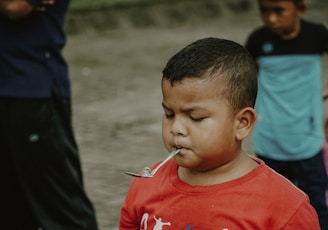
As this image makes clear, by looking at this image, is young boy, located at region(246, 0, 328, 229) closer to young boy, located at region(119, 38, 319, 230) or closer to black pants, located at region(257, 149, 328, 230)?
black pants, located at region(257, 149, 328, 230)

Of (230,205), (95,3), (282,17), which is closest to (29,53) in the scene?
(282,17)

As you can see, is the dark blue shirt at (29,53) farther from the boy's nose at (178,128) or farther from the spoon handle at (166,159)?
the boy's nose at (178,128)

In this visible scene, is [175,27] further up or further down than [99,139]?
further down

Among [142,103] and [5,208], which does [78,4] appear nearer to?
[142,103]

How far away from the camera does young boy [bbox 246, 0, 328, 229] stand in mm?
4395

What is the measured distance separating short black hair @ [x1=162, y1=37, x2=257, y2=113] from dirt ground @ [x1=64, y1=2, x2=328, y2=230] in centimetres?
Result: 282

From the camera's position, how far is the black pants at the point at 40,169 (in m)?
3.92

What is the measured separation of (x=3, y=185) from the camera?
4.11 meters

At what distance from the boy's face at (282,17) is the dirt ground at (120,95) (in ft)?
5.37

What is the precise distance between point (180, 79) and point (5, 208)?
2103 millimetres

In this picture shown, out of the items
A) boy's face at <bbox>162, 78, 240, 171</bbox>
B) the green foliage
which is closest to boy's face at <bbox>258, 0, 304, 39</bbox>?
boy's face at <bbox>162, 78, 240, 171</bbox>

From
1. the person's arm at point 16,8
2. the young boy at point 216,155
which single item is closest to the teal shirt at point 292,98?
the person's arm at point 16,8

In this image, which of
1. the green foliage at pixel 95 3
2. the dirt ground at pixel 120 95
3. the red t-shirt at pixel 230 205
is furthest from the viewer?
the green foliage at pixel 95 3

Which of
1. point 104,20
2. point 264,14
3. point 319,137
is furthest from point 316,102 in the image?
point 104,20
